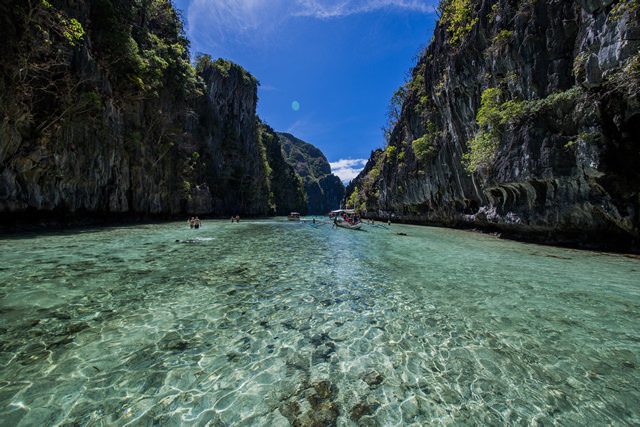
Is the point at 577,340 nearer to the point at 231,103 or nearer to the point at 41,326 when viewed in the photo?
the point at 41,326

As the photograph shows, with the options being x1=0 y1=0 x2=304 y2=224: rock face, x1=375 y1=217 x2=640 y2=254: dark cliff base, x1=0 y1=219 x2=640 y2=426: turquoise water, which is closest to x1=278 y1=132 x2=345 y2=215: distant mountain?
x1=0 y1=0 x2=304 y2=224: rock face

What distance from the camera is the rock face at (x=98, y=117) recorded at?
13.9m

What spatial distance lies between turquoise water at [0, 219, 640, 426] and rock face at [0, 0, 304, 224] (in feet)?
45.9

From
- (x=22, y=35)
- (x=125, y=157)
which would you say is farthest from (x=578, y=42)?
(x=125, y=157)

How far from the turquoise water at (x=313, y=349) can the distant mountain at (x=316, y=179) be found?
14082 centimetres

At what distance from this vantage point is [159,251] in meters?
10.9

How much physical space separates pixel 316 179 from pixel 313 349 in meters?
166

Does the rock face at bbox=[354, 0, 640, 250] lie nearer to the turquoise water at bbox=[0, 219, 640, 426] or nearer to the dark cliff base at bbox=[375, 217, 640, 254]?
the dark cliff base at bbox=[375, 217, 640, 254]

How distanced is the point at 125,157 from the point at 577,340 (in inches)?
1383

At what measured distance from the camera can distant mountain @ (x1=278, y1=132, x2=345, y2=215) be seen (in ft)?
509

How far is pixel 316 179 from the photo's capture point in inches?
6575

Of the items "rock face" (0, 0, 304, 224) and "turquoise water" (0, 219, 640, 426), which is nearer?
"turquoise water" (0, 219, 640, 426)

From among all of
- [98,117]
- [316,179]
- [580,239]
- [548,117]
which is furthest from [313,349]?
[316,179]

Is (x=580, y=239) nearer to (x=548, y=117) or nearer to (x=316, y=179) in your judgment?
(x=548, y=117)
